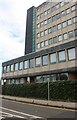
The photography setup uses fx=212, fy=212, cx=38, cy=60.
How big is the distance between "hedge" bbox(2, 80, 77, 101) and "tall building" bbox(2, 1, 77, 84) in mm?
4720

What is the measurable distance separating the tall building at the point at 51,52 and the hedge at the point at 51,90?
472 cm

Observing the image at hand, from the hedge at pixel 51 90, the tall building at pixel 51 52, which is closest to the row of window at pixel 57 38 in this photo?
the tall building at pixel 51 52

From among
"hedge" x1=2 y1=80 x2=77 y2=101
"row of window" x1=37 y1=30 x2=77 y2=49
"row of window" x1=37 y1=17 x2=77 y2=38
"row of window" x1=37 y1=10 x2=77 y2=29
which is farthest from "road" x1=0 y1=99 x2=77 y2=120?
"row of window" x1=37 y1=10 x2=77 y2=29

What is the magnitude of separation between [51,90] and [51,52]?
960 centimetres

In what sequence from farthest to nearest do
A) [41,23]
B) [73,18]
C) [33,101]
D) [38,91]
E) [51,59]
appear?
[41,23], [73,18], [51,59], [38,91], [33,101]

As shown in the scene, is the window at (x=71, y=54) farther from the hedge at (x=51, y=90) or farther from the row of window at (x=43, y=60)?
the hedge at (x=51, y=90)

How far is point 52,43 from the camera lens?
53281 mm

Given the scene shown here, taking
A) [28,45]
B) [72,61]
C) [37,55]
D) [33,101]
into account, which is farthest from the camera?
[28,45]

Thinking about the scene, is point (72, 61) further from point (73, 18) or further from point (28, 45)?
point (28, 45)

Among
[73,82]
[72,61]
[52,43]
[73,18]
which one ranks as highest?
[73,18]

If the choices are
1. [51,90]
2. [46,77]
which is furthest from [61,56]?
[51,90]

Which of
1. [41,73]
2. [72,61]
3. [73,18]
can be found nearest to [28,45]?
[73,18]

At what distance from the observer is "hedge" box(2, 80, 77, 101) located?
22.4 metres

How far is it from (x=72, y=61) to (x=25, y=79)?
14.0 meters
